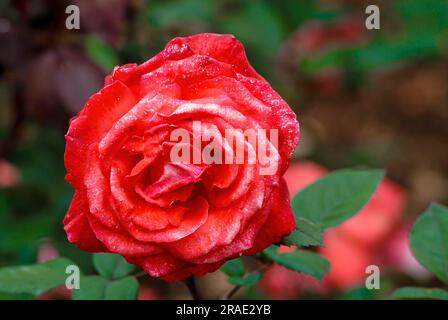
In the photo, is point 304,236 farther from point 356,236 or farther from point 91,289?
point 356,236

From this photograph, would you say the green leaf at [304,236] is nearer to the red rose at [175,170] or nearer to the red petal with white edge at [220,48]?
the red rose at [175,170]

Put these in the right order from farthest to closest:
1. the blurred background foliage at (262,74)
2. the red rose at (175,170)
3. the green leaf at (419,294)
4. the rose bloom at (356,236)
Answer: the rose bloom at (356,236) < the blurred background foliage at (262,74) < the green leaf at (419,294) < the red rose at (175,170)

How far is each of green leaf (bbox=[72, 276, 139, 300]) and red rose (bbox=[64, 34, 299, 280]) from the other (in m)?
0.16

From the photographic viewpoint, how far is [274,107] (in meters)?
0.66

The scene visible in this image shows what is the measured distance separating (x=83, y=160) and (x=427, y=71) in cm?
241

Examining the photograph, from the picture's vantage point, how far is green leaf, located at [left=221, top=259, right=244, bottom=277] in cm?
88

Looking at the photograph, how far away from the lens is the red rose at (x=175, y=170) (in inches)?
25.2

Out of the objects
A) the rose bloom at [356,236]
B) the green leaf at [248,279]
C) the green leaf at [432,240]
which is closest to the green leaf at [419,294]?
the green leaf at [432,240]

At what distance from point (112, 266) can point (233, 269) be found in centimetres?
14

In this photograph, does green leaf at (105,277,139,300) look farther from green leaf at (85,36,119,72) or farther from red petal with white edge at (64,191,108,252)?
green leaf at (85,36,119,72)

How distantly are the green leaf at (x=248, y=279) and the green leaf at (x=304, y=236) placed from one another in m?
0.14

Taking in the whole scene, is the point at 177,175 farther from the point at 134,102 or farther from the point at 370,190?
the point at 370,190
